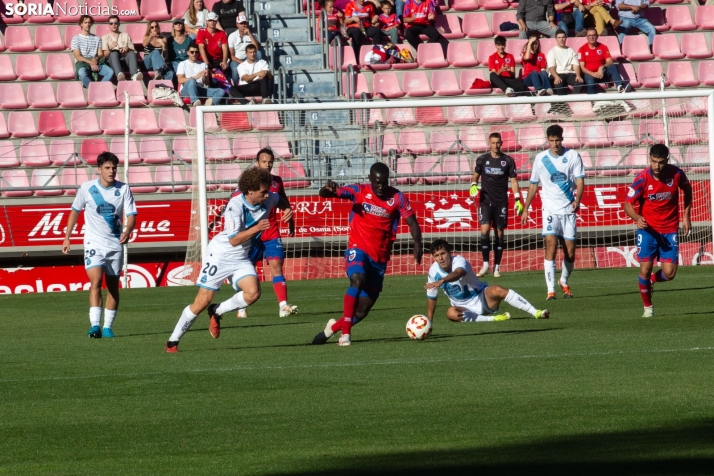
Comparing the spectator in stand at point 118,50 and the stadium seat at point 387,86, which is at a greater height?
the spectator in stand at point 118,50

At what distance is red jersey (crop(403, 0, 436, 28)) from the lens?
2595 cm

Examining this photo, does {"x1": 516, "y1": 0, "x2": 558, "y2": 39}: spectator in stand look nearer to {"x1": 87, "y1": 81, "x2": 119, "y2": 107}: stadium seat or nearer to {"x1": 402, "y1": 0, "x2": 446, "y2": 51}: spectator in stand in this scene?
{"x1": 402, "y1": 0, "x2": 446, "y2": 51}: spectator in stand

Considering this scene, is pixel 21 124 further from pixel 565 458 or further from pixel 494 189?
pixel 565 458

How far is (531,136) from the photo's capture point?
22500mm

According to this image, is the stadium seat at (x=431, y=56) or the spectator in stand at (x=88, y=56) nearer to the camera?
the spectator in stand at (x=88, y=56)

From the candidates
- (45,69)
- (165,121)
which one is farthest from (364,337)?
(45,69)

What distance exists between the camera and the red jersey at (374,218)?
35.8ft

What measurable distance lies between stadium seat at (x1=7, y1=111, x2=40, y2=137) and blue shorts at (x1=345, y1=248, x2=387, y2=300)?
14971 mm

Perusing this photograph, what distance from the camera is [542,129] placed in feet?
74.1

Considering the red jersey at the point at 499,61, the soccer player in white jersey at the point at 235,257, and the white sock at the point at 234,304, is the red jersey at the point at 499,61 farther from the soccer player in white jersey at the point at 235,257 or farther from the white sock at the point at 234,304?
the white sock at the point at 234,304

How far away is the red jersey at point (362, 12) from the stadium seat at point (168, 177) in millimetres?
6032

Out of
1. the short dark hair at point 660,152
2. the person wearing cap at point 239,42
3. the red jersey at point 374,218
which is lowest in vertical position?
the red jersey at point 374,218

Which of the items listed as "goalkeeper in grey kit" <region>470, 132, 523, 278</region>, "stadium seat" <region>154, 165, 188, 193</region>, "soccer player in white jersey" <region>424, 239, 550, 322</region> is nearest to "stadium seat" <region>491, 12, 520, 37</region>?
"goalkeeper in grey kit" <region>470, 132, 523, 278</region>

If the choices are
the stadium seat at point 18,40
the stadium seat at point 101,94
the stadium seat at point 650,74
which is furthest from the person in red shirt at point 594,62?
the stadium seat at point 18,40
